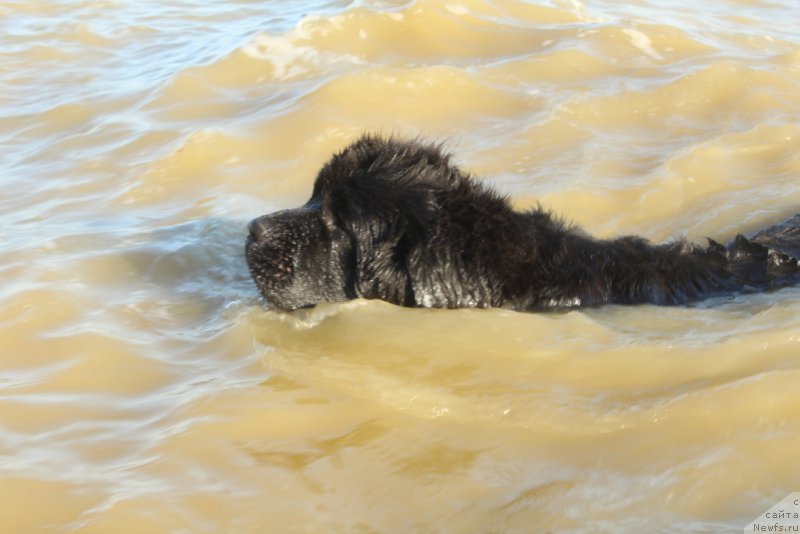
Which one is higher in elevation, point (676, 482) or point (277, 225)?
point (277, 225)

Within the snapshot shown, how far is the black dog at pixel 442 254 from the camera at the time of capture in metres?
4.29

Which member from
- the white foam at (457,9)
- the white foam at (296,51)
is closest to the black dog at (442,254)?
the white foam at (296,51)

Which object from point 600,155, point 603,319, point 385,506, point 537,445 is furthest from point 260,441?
point 600,155

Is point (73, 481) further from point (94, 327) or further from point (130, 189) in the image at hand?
point (130, 189)

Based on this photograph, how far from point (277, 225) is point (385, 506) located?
178cm

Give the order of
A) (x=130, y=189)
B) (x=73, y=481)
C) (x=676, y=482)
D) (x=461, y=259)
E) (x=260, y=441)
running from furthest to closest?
(x=130, y=189)
(x=461, y=259)
(x=260, y=441)
(x=73, y=481)
(x=676, y=482)

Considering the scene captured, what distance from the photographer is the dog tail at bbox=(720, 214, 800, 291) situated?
15.4 feet

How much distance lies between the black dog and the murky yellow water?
0.45 ft

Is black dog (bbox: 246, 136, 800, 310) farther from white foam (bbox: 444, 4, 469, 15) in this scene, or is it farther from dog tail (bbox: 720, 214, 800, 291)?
white foam (bbox: 444, 4, 469, 15)

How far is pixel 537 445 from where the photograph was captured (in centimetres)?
354

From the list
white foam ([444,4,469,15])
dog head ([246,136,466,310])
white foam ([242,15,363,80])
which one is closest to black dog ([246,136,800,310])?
dog head ([246,136,466,310])

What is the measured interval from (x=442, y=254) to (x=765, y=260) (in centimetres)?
169

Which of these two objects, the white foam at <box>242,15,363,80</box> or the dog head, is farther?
the white foam at <box>242,15,363,80</box>

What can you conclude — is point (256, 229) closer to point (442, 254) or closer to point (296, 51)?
point (442, 254)
